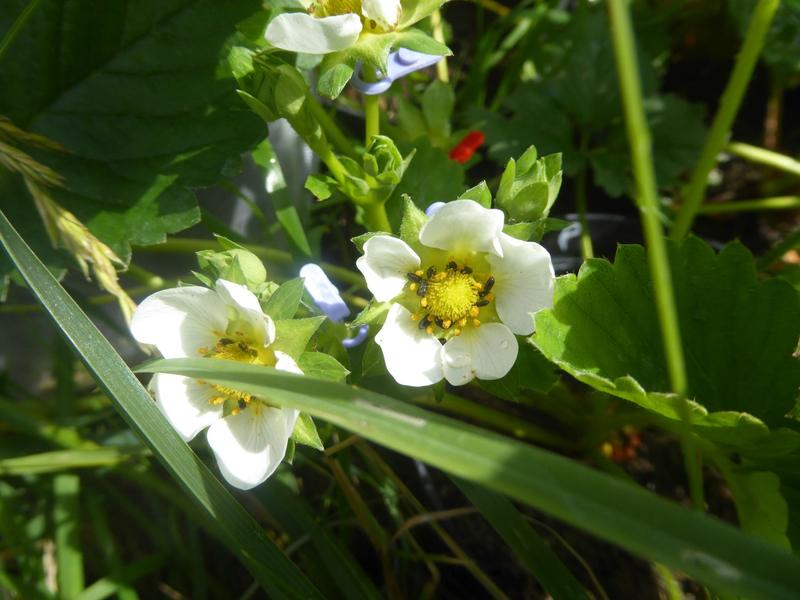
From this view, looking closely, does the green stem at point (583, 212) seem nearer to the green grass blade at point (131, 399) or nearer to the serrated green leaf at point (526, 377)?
the serrated green leaf at point (526, 377)

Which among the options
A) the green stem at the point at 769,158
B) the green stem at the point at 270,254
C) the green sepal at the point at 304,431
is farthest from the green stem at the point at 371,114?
the green stem at the point at 769,158

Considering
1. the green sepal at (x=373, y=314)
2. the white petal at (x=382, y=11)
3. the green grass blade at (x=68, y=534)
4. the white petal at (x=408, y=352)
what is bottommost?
the green grass blade at (x=68, y=534)

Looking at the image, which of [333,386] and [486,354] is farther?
[486,354]

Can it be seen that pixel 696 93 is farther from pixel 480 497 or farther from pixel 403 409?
pixel 403 409

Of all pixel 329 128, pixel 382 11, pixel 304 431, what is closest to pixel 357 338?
pixel 304 431

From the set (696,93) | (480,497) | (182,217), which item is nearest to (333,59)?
(182,217)

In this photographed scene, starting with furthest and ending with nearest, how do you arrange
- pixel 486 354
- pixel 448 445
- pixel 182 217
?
pixel 182 217, pixel 486 354, pixel 448 445

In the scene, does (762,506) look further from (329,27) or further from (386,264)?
(329,27)
